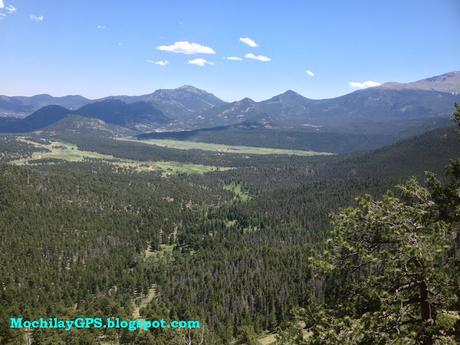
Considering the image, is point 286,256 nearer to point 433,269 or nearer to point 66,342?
point 66,342

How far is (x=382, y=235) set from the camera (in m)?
21.7

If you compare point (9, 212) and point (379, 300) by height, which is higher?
point (379, 300)

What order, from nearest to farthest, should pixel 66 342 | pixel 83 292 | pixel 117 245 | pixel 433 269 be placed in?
pixel 433 269 < pixel 66 342 < pixel 83 292 < pixel 117 245

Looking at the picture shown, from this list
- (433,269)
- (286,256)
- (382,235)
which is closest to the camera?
(433,269)

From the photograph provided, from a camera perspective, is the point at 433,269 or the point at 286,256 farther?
the point at 286,256

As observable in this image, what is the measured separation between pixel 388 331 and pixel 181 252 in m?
176

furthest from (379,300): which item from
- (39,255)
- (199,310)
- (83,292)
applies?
(39,255)

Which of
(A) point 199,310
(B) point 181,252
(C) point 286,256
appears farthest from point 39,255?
(C) point 286,256

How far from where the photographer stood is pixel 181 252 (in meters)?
190

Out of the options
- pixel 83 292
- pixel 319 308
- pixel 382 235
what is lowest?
pixel 83 292

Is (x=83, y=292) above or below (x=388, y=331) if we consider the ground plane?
below

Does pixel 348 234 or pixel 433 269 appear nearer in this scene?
pixel 433 269

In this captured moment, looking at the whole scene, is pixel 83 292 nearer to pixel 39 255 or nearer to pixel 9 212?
pixel 39 255

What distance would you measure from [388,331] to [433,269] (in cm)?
449
